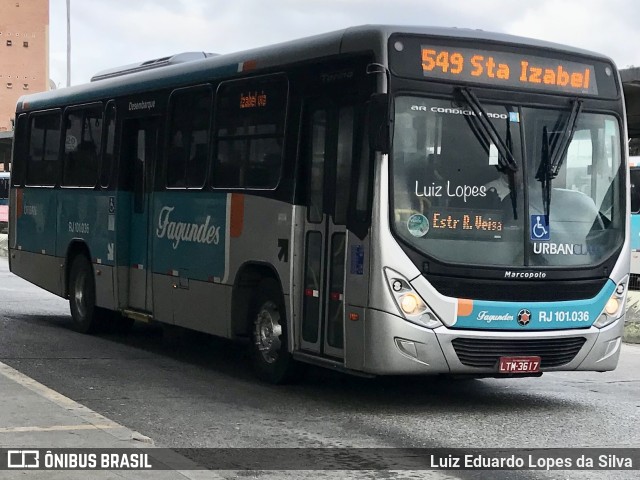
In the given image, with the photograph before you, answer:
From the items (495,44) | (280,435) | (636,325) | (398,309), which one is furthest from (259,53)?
(636,325)

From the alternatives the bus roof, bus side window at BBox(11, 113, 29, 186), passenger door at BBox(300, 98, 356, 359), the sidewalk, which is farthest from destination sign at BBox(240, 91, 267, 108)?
bus side window at BBox(11, 113, 29, 186)

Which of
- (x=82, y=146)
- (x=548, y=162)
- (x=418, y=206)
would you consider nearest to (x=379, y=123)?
(x=418, y=206)

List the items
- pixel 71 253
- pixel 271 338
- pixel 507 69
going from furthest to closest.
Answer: pixel 71 253 → pixel 271 338 → pixel 507 69

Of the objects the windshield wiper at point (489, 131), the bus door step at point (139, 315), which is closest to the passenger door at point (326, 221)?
the windshield wiper at point (489, 131)

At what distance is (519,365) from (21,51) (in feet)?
366

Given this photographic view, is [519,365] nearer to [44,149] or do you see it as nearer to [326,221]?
[326,221]

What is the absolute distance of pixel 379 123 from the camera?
9.73m

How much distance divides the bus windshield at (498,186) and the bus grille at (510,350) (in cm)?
64

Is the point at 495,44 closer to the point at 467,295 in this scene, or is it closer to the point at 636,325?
the point at 467,295

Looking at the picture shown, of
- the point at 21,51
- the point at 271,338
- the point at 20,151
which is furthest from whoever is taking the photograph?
the point at 21,51

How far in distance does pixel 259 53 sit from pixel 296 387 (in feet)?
10.6

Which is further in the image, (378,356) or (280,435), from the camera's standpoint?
(378,356)

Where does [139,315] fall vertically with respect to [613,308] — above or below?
below

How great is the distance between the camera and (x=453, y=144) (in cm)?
1005
